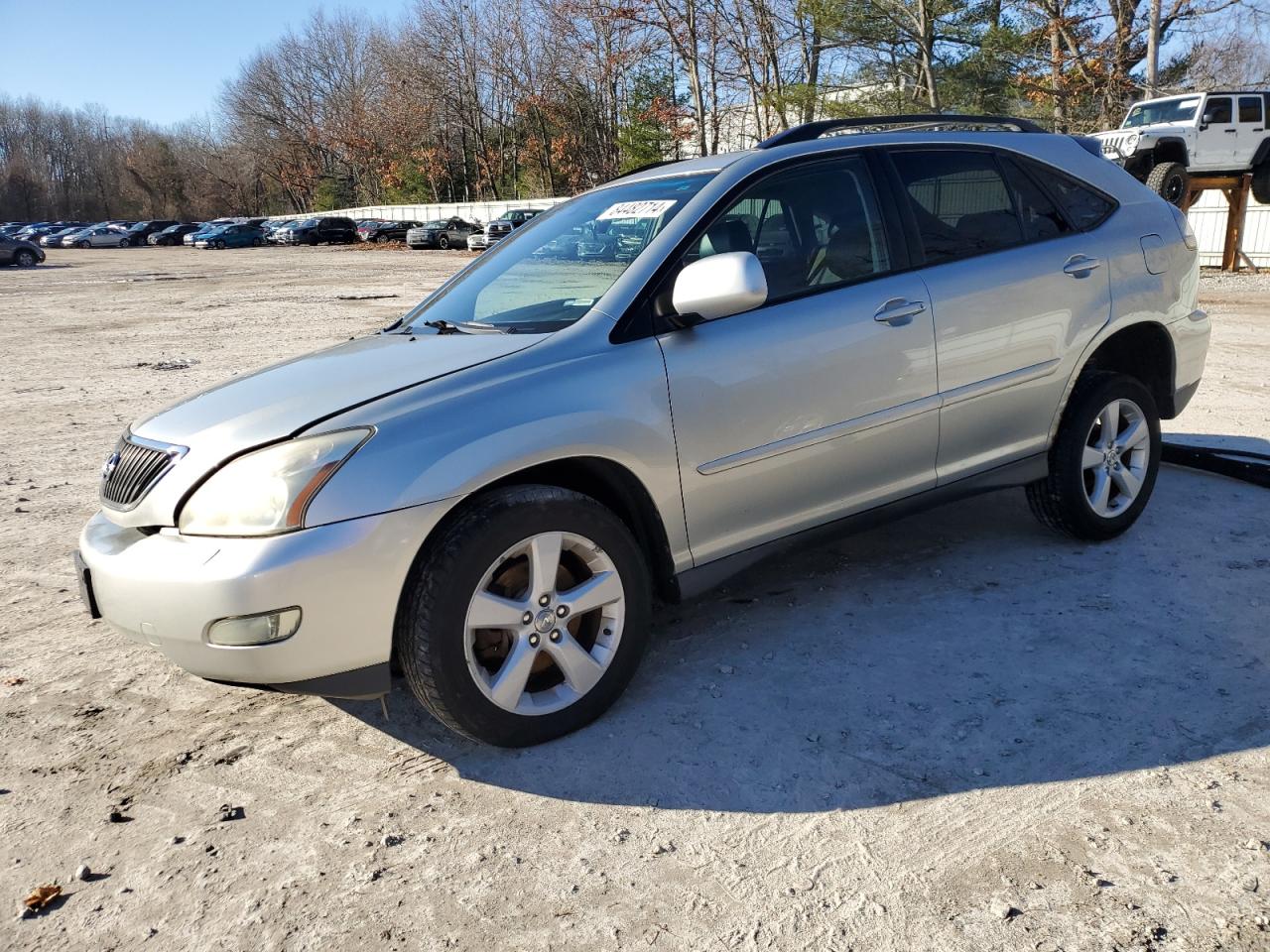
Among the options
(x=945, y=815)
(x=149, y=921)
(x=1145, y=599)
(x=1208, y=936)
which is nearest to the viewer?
(x=1208, y=936)

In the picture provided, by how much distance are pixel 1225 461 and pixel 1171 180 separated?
15.5 meters

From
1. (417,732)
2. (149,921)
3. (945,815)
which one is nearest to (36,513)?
(417,732)

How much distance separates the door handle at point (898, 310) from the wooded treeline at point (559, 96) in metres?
33.0

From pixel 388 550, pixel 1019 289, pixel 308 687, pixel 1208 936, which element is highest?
pixel 1019 289

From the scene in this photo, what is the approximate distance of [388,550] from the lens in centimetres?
276

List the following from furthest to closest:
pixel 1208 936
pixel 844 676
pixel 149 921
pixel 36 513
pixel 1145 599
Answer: pixel 36 513
pixel 1145 599
pixel 844 676
pixel 149 921
pixel 1208 936

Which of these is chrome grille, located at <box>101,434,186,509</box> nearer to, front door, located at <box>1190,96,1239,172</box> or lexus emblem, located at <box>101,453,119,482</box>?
lexus emblem, located at <box>101,453,119,482</box>

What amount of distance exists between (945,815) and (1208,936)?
65cm

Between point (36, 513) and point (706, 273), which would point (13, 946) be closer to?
point (706, 273)

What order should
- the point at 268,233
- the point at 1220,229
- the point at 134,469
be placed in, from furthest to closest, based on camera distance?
the point at 268,233
the point at 1220,229
the point at 134,469

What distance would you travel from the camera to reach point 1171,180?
18.6 meters

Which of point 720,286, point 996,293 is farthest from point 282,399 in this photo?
point 996,293

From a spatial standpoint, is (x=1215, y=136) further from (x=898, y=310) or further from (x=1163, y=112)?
(x=898, y=310)

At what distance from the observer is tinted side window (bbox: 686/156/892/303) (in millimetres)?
3613
